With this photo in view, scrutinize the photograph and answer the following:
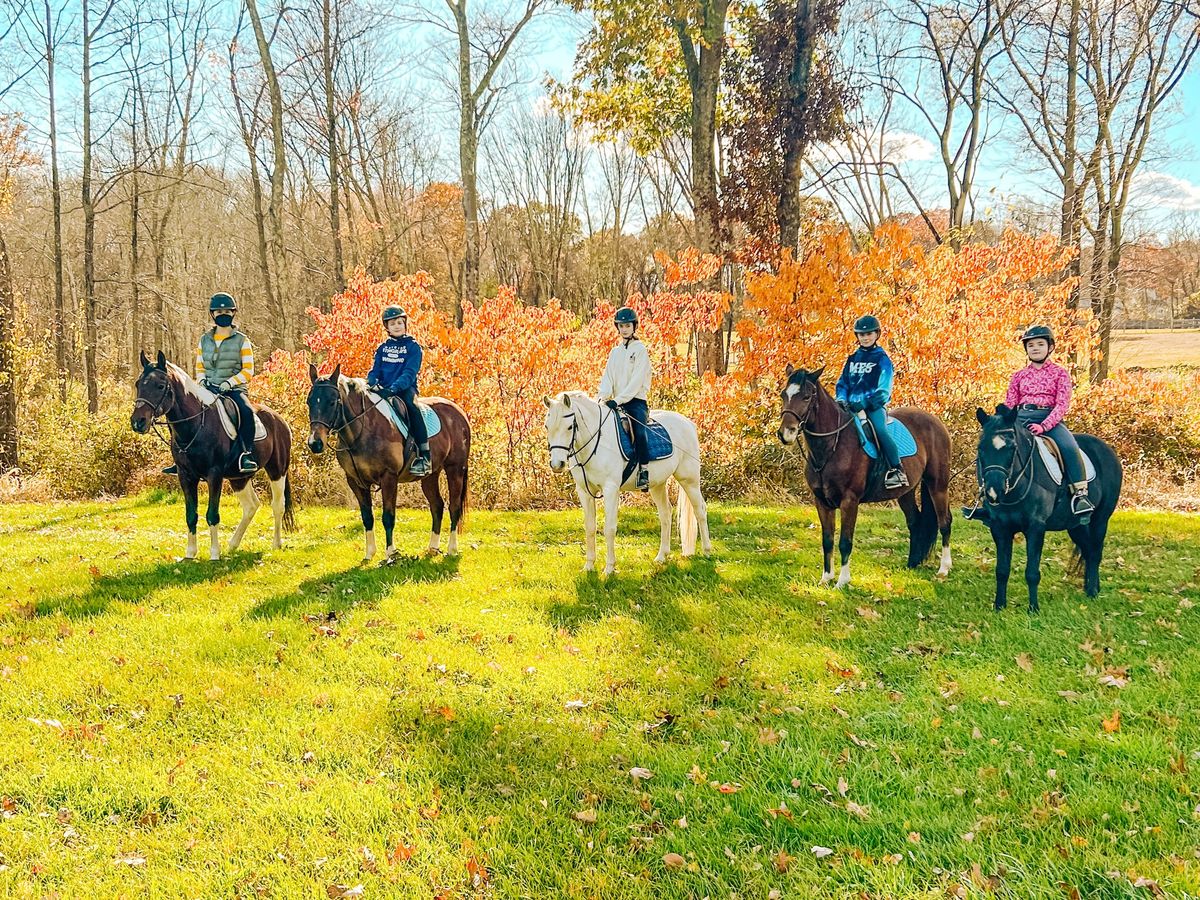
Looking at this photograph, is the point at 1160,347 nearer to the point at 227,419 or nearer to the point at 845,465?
the point at 845,465

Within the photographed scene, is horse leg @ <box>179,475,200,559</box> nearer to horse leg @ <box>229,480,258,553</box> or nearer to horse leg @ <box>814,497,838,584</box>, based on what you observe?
horse leg @ <box>229,480,258,553</box>

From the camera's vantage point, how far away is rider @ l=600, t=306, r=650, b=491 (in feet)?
26.7

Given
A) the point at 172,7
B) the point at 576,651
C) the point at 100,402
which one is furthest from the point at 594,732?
the point at 172,7

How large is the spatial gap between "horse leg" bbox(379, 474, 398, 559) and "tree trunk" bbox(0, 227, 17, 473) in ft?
39.8

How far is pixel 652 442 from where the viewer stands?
27.0 feet

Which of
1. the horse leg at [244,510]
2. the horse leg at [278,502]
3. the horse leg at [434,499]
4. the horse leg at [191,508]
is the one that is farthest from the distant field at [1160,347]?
the horse leg at [191,508]

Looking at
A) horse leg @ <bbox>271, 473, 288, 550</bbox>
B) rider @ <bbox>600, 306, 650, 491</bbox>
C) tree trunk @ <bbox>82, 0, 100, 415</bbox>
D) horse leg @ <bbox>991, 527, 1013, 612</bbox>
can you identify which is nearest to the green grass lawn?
horse leg @ <bbox>991, 527, 1013, 612</bbox>

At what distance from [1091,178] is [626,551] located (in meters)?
19.1

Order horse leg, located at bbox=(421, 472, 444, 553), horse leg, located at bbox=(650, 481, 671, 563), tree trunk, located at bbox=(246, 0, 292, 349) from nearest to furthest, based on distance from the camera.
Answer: horse leg, located at bbox=(650, 481, 671, 563), horse leg, located at bbox=(421, 472, 444, 553), tree trunk, located at bbox=(246, 0, 292, 349)

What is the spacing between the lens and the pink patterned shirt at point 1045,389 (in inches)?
258

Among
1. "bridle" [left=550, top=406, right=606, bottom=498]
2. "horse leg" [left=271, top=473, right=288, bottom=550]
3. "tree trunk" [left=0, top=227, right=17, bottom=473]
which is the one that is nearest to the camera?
"bridle" [left=550, top=406, right=606, bottom=498]

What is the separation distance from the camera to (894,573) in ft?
26.5

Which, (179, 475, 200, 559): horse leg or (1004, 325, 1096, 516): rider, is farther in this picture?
(179, 475, 200, 559): horse leg

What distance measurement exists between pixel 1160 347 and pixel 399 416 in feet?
149
